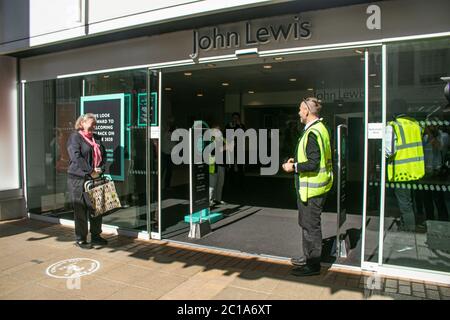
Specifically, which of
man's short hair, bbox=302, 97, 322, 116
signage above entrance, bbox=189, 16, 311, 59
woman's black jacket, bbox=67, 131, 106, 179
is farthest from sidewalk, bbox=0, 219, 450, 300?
signage above entrance, bbox=189, 16, 311, 59

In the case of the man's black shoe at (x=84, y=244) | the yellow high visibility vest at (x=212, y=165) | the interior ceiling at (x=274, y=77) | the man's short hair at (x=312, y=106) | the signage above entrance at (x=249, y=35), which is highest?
the interior ceiling at (x=274, y=77)

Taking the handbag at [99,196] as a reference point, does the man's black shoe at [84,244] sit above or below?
below

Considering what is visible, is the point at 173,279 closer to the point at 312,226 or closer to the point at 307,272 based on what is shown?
the point at 307,272

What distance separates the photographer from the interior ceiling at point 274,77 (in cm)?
845

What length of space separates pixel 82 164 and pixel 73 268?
4.43ft

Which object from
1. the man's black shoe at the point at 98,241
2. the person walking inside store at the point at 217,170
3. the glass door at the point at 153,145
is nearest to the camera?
the man's black shoe at the point at 98,241

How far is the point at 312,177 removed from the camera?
4.08 m

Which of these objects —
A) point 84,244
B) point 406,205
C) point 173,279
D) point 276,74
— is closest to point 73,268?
point 84,244

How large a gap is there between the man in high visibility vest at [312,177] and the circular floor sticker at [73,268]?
→ 236cm

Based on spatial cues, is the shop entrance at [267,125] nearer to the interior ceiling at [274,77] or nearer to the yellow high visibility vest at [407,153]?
A: the interior ceiling at [274,77]

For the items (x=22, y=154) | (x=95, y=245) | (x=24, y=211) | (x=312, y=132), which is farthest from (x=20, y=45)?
(x=312, y=132)

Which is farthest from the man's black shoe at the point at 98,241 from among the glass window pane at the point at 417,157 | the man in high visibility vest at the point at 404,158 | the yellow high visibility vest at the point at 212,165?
the man in high visibility vest at the point at 404,158

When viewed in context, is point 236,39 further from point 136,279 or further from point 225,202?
point 225,202

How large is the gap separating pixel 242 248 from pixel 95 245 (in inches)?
81.8
